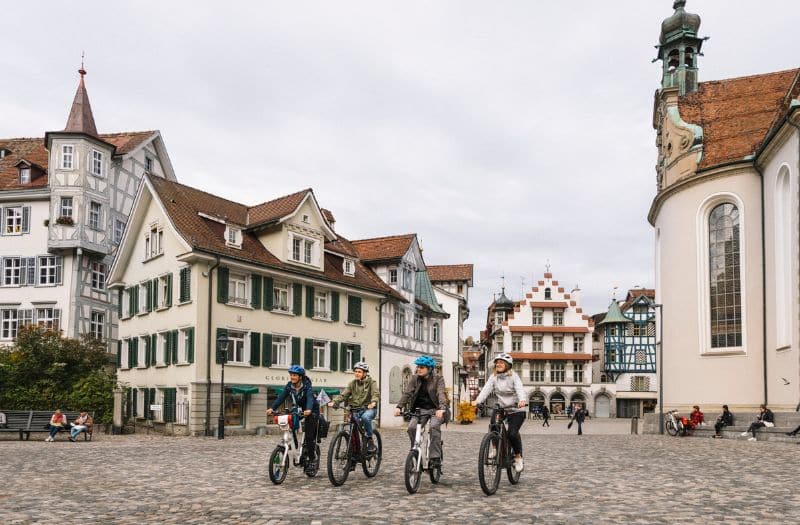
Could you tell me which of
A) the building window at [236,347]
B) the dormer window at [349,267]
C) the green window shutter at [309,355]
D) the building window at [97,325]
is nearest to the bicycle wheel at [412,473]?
the building window at [236,347]

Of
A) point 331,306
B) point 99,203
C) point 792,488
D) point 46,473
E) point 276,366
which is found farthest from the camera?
point 99,203

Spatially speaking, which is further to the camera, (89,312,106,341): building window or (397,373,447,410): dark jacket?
(89,312,106,341): building window

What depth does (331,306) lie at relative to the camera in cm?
3759

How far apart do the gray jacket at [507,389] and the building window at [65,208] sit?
1315 inches

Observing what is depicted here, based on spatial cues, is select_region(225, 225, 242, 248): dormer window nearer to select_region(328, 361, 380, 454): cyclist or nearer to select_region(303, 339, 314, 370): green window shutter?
select_region(303, 339, 314, 370): green window shutter

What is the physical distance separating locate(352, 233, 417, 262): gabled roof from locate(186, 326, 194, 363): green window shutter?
1547 centimetres

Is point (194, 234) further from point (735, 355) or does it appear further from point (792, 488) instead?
point (792, 488)

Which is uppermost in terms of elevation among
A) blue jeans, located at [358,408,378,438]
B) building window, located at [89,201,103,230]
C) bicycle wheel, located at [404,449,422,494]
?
building window, located at [89,201,103,230]

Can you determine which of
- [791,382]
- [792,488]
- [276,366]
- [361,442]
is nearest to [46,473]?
[361,442]

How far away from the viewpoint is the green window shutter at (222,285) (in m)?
31.0

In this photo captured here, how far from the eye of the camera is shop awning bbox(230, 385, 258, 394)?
31.0 metres

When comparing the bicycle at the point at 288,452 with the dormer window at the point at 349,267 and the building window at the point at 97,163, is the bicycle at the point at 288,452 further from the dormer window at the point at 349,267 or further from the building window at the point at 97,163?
the building window at the point at 97,163

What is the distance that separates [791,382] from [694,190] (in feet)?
32.2

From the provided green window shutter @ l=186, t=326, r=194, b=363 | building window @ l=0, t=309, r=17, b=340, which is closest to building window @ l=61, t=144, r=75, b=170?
building window @ l=0, t=309, r=17, b=340
